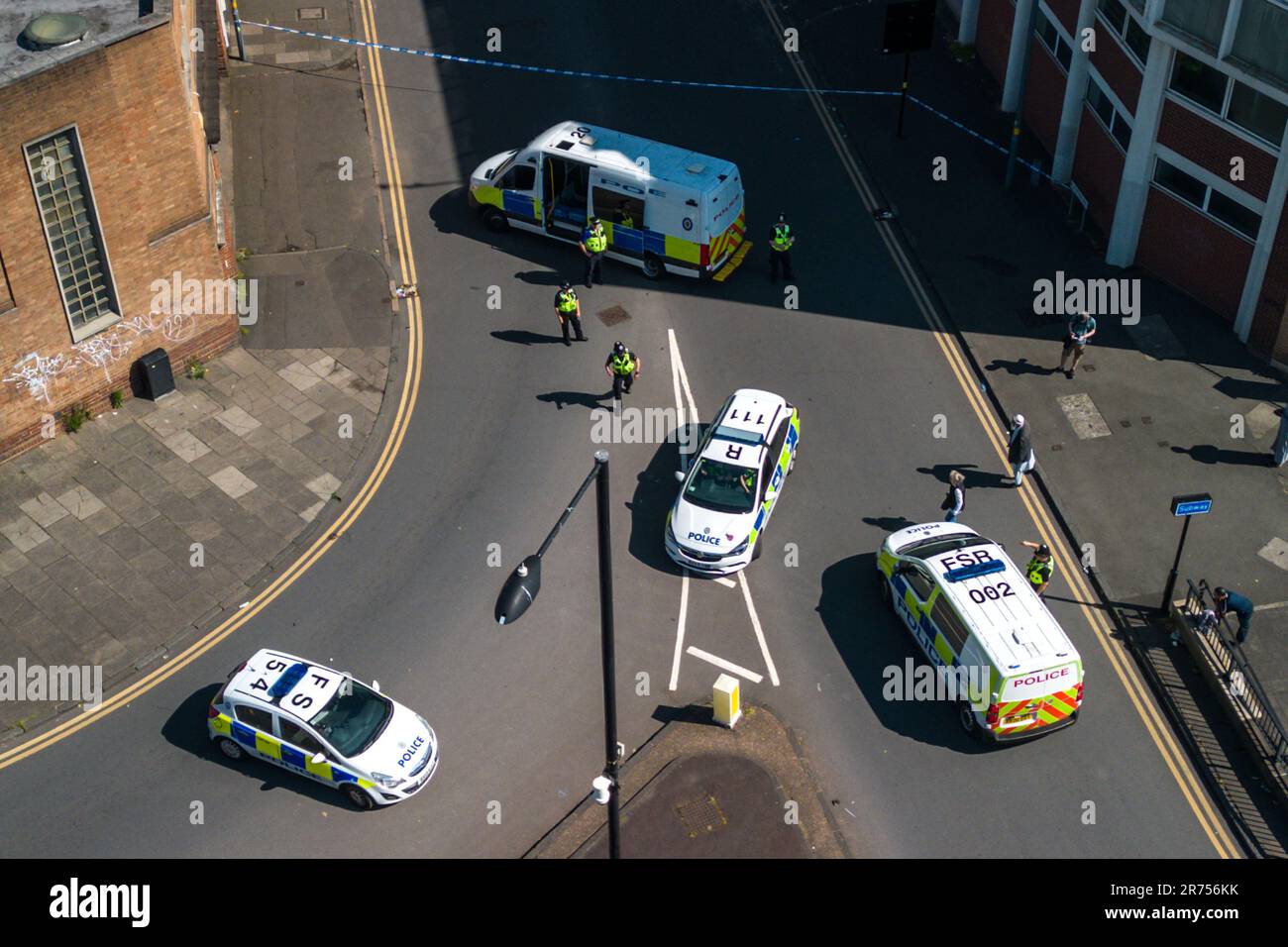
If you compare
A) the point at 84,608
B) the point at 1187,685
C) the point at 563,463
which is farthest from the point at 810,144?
the point at 84,608

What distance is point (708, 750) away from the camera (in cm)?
2650

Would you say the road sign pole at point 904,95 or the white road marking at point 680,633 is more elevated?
the road sign pole at point 904,95

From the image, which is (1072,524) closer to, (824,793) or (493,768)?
(824,793)

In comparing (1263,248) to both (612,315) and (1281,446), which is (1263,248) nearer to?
(1281,446)

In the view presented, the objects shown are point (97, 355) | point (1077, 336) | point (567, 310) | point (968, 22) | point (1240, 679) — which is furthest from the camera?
point (968, 22)

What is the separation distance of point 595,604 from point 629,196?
10.8 m

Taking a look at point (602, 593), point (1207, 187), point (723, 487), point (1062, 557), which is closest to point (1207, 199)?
point (1207, 187)

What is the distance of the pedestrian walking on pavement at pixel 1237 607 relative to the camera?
27438mm

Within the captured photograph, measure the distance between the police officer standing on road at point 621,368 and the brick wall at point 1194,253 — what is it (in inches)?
492

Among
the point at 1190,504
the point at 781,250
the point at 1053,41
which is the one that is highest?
the point at 1053,41

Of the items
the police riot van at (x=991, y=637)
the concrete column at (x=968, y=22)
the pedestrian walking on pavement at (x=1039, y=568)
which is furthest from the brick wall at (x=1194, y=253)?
the concrete column at (x=968, y=22)

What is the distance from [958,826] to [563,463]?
1110 centimetres

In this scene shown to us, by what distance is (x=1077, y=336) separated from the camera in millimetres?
33125

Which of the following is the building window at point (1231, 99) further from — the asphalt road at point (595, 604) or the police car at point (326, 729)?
the police car at point (326, 729)
